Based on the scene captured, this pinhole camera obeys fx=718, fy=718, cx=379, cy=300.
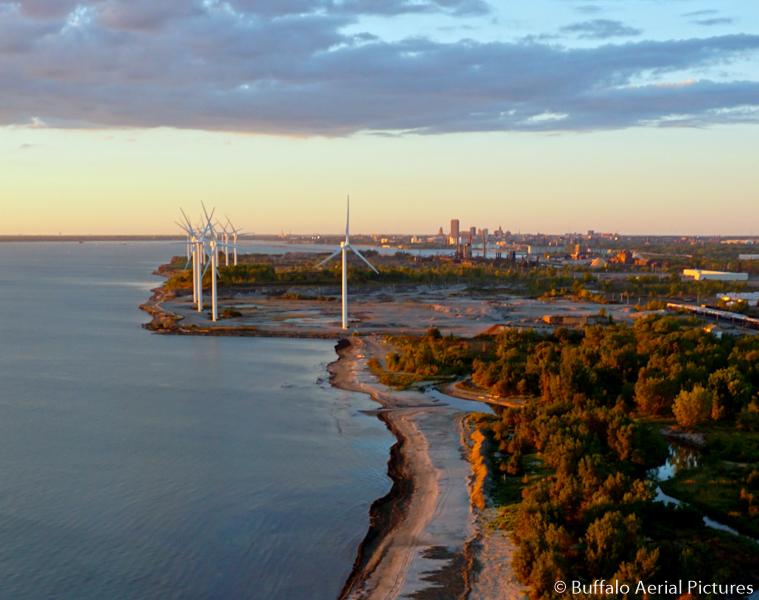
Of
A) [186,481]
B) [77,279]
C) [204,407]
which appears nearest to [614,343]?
[204,407]

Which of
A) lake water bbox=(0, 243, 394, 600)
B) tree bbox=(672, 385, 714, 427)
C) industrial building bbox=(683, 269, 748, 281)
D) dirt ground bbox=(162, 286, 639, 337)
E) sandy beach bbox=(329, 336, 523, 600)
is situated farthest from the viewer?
industrial building bbox=(683, 269, 748, 281)

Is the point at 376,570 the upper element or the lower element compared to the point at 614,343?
lower

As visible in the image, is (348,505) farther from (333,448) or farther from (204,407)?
(204,407)

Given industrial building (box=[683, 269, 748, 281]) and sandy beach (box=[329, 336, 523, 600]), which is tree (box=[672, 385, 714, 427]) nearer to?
sandy beach (box=[329, 336, 523, 600])

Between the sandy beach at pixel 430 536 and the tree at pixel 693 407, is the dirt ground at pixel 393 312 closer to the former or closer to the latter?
the tree at pixel 693 407

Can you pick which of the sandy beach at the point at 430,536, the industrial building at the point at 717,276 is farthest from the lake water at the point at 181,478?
the industrial building at the point at 717,276

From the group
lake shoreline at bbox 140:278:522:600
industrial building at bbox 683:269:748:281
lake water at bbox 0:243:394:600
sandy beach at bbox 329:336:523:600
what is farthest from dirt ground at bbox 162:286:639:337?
industrial building at bbox 683:269:748:281

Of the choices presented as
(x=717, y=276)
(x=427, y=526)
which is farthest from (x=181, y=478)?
(x=717, y=276)

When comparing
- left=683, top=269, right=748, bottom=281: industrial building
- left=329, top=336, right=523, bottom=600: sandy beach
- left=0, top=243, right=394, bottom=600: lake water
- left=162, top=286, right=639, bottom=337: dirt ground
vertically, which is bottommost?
left=0, top=243, right=394, bottom=600: lake water
